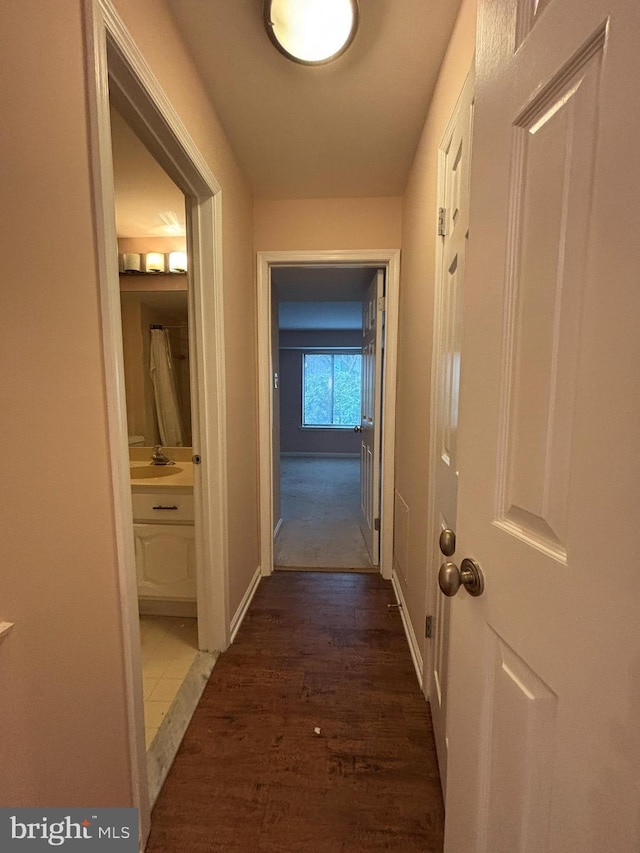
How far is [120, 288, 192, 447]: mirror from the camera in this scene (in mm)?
2367

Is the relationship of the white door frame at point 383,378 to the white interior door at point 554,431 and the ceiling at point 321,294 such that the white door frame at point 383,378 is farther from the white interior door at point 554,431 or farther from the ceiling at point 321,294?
the white interior door at point 554,431

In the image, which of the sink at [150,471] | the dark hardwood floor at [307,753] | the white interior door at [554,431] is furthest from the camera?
the sink at [150,471]

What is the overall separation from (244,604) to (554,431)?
204 centimetres

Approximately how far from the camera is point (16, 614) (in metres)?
0.65

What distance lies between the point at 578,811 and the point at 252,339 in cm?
226

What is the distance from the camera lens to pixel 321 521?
11.7 ft

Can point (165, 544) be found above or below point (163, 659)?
above

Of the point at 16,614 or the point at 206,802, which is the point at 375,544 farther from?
the point at 16,614

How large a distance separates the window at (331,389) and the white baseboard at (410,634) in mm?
4978

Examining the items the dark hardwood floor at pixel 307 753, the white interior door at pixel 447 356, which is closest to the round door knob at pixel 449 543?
the white interior door at pixel 447 356

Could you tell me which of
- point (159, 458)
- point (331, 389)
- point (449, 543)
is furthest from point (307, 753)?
point (331, 389)

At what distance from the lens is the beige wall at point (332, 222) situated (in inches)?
89.1

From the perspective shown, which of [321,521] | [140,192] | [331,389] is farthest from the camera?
[331,389]
